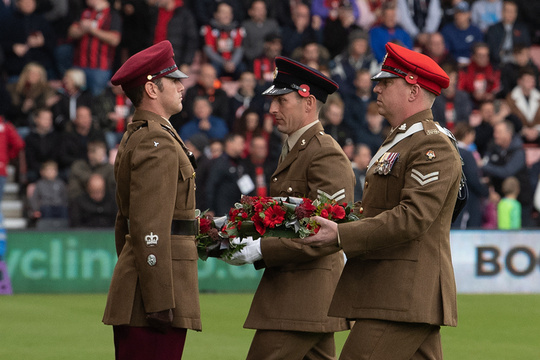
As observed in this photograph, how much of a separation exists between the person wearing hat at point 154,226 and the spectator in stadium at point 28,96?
10931mm

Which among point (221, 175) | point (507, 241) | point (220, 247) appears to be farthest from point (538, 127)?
point (220, 247)

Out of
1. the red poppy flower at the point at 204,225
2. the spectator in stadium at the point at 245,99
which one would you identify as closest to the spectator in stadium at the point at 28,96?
the spectator in stadium at the point at 245,99

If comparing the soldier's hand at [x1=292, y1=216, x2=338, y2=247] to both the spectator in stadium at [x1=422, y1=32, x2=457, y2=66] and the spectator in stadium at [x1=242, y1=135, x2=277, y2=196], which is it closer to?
the spectator in stadium at [x1=242, y1=135, x2=277, y2=196]

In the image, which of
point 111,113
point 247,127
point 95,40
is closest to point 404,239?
point 247,127

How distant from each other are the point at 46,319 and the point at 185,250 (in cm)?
683

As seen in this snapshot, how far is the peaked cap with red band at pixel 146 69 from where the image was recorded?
582 centimetres

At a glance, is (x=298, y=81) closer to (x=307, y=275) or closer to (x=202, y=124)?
(x=307, y=275)

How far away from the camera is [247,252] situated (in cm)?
609

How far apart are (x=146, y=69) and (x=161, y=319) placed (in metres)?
1.38

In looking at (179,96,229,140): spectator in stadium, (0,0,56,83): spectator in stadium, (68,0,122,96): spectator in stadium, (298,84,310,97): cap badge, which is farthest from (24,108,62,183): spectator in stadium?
(298,84,310,97): cap badge

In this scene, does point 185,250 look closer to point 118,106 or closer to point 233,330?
point 233,330

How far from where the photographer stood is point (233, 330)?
1140cm

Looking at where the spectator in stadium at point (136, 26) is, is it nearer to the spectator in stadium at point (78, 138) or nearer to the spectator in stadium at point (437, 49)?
the spectator in stadium at point (78, 138)

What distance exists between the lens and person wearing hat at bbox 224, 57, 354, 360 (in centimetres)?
620
